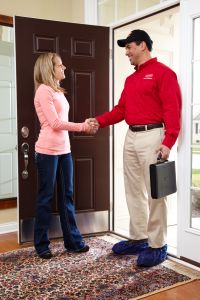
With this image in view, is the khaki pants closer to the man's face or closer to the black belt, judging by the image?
the black belt

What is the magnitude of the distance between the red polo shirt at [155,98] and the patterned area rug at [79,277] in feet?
3.03

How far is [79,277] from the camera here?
8.20 feet

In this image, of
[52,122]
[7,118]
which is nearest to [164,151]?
[52,122]

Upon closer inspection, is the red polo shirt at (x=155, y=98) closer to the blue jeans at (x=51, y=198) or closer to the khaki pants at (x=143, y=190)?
the khaki pants at (x=143, y=190)

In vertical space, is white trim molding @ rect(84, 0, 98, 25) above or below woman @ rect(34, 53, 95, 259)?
above

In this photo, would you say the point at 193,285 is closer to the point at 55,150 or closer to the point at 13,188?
the point at 55,150

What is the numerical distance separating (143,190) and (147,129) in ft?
1.73

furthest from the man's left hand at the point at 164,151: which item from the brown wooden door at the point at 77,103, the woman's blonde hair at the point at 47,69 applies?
the brown wooden door at the point at 77,103

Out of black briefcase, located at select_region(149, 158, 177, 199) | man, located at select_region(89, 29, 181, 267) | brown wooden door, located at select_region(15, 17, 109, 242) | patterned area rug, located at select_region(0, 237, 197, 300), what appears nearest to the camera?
patterned area rug, located at select_region(0, 237, 197, 300)

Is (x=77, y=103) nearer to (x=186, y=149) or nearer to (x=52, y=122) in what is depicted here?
(x=52, y=122)

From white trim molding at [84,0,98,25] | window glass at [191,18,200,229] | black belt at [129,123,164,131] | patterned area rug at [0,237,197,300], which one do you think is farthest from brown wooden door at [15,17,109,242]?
window glass at [191,18,200,229]

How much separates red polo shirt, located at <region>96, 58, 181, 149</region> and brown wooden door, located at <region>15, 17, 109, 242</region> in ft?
2.07

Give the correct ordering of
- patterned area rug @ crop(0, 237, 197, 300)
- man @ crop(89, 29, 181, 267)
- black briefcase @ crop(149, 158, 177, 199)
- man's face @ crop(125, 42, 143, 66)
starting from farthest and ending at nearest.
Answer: man's face @ crop(125, 42, 143, 66) < man @ crop(89, 29, 181, 267) < black briefcase @ crop(149, 158, 177, 199) < patterned area rug @ crop(0, 237, 197, 300)

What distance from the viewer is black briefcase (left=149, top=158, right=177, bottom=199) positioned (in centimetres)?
245
